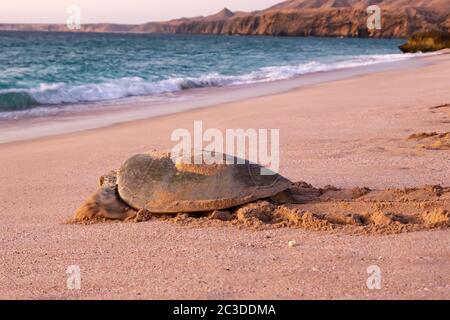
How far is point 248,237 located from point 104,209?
139 centimetres

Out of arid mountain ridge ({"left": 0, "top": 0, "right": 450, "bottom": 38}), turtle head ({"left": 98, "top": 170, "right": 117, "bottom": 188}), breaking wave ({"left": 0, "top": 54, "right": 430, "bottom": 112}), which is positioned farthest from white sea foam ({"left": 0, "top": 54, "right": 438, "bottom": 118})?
arid mountain ridge ({"left": 0, "top": 0, "right": 450, "bottom": 38})

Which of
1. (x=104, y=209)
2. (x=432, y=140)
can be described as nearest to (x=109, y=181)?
(x=104, y=209)

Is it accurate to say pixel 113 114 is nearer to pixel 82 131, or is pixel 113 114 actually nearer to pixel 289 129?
pixel 82 131

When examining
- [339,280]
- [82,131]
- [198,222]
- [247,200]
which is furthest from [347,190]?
[82,131]

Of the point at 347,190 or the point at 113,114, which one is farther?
the point at 113,114

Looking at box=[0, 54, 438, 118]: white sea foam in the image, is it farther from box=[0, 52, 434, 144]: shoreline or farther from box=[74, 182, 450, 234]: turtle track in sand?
box=[74, 182, 450, 234]: turtle track in sand

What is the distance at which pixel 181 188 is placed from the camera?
209 inches

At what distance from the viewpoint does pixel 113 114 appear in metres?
13.7

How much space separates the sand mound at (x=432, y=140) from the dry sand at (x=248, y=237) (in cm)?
2

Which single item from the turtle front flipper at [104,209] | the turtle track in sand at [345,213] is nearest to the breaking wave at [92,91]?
the turtle front flipper at [104,209]

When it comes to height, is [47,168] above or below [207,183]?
below

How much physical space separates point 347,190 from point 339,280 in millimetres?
2123

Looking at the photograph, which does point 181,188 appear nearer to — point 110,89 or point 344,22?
point 110,89
